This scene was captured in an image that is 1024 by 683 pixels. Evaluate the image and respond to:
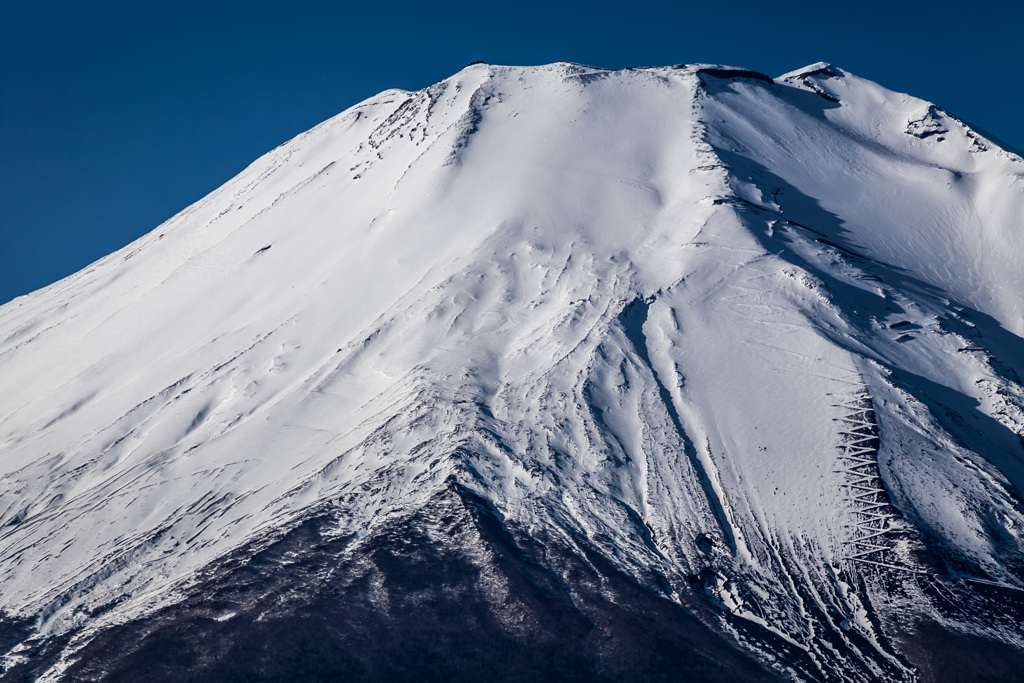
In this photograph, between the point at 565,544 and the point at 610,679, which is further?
the point at 565,544

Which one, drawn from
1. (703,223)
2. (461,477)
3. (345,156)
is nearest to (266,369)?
(461,477)

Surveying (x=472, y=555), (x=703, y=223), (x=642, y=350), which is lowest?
(x=472, y=555)

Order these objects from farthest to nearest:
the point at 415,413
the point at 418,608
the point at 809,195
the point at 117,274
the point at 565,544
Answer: the point at 117,274
the point at 809,195
the point at 415,413
the point at 565,544
the point at 418,608

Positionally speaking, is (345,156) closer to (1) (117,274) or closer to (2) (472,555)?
(1) (117,274)

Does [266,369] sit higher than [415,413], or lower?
higher

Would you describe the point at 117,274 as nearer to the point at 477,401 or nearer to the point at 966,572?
the point at 477,401

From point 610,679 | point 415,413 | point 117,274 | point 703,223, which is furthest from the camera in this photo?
point 117,274
